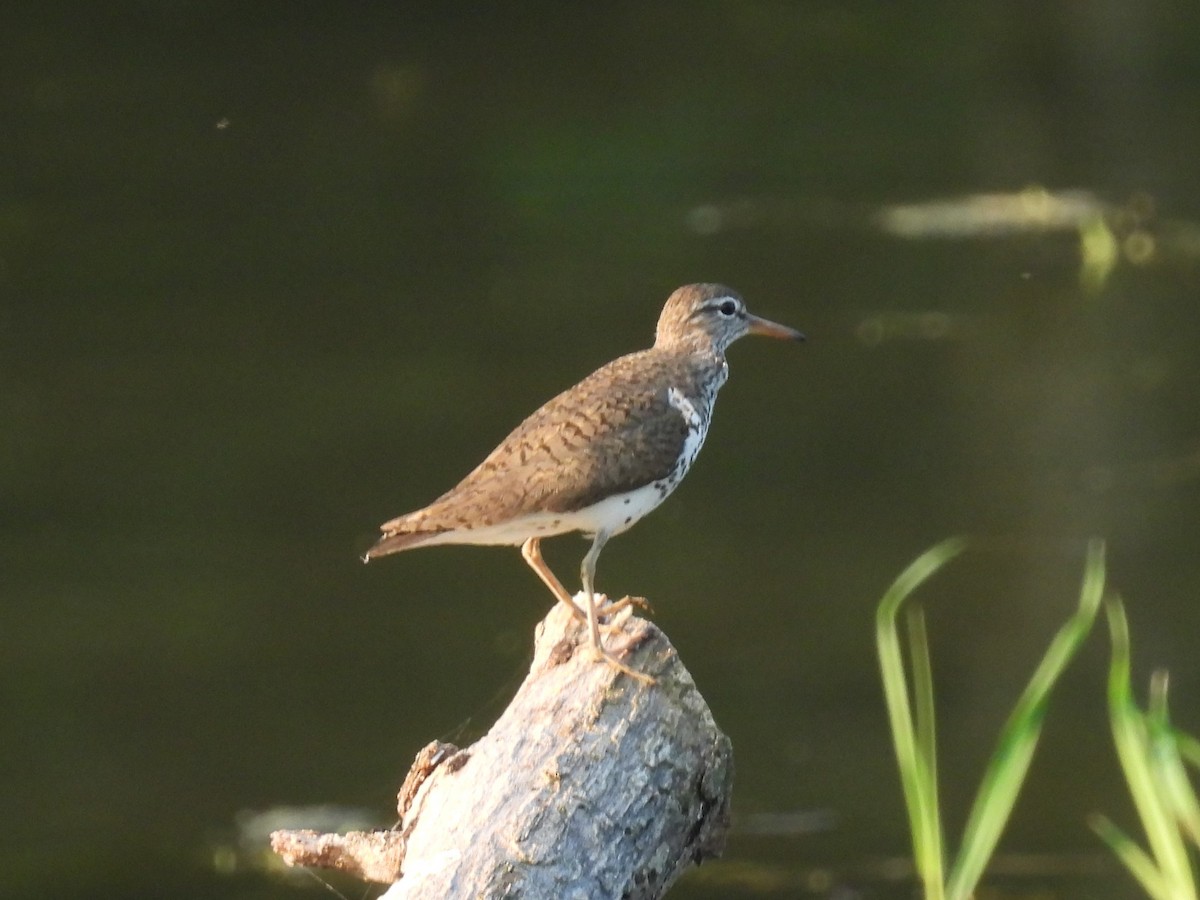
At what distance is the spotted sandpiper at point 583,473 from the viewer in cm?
417

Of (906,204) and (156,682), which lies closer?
(156,682)

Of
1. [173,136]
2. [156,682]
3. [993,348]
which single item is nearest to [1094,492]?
[993,348]

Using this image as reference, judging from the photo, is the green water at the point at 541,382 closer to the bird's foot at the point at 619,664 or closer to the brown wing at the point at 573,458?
the brown wing at the point at 573,458

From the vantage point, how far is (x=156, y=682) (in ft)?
25.6

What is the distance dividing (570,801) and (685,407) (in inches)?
59.1

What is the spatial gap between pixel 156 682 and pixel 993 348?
494cm

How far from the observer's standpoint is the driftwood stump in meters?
3.27

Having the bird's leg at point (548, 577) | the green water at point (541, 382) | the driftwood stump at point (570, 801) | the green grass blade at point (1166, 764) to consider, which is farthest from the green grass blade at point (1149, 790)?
the green water at point (541, 382)

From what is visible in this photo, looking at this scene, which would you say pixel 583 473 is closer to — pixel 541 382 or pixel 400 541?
pixel 400 541

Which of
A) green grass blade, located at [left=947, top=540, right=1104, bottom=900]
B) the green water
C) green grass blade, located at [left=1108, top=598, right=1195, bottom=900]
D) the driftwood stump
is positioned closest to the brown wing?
the driftwood stump

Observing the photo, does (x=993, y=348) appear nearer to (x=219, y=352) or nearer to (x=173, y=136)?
(x=219, y=352)

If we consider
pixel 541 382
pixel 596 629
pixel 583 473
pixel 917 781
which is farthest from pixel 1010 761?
pixel 541 382

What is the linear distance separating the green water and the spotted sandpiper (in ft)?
8.97

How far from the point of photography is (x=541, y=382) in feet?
31.7
